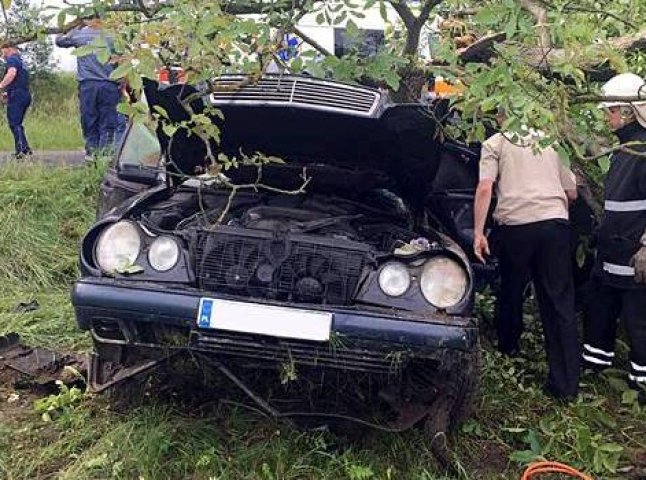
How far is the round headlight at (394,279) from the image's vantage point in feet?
13.1

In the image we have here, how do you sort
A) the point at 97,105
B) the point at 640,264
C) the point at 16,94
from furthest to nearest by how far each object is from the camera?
the point at 16,94
the point at 97,105
the point at 640,264

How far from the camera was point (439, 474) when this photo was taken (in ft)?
13.4

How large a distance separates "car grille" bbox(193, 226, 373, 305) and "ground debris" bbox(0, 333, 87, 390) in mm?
1108

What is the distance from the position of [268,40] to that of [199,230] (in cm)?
96

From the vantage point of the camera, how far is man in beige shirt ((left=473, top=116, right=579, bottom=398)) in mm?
5074

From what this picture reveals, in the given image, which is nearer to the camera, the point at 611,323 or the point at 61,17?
the point at 61,17

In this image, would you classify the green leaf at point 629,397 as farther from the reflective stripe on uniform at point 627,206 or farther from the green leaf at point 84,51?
the green leaf at point 84,51

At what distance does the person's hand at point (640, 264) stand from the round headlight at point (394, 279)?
1.35m

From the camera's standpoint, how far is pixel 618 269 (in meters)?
5.12

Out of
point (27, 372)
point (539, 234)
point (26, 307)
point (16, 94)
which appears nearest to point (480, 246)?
point (539, 234)

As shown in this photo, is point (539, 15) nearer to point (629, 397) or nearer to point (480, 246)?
point (480, 246)

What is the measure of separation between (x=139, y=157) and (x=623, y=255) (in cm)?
267

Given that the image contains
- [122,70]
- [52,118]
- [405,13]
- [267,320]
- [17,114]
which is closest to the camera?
Result: [122,70]

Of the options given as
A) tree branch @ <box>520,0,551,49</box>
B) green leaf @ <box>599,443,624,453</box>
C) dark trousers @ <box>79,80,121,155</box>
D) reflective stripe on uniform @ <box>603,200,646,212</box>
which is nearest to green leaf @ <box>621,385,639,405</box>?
green leaf @ <box>599,443,624,453</box>
